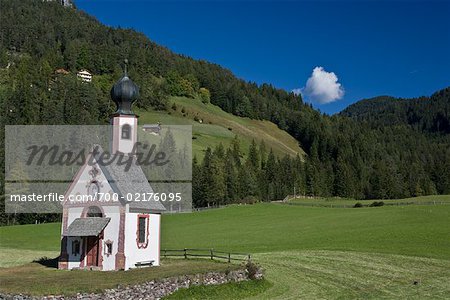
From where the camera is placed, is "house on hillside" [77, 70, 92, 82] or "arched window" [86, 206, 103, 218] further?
"house on hillside" [77, 70, 92, 82]

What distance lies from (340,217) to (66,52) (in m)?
144

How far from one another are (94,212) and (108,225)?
1759 mm

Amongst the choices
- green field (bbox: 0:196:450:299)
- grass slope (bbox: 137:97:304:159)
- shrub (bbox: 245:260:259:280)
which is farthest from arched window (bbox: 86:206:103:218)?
grass slope (bbox: 137:97:304:159)

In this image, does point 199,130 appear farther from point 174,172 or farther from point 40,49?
point 40,49

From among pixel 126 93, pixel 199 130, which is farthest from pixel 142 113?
pixel 126 93

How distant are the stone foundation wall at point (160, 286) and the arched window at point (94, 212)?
967cm

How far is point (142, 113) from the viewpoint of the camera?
163750 mm

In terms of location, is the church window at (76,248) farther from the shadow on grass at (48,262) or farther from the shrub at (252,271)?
the shrub at (252,271)

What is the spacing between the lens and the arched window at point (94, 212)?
35037mm

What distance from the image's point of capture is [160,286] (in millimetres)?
26984

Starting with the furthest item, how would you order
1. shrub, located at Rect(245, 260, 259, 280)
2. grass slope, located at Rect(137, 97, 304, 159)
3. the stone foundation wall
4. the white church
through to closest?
grass slope, located at Rect(137, 97, 304, 159)
the white church
shrub, located at Rect(245, 260, 259, 280)
the stone foundation wall

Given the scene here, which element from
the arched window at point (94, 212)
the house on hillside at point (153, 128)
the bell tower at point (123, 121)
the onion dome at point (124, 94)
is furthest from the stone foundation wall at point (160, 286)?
the house on hillside at point (153, 128)

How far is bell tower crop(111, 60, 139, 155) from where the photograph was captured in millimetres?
38322

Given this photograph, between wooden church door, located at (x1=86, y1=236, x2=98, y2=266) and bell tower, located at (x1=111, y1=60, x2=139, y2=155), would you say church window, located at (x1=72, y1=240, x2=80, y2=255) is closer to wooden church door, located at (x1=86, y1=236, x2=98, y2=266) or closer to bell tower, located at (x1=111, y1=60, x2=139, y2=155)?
wooden church door, located at (x1=86, y1=236, x2=98, y2=266)
